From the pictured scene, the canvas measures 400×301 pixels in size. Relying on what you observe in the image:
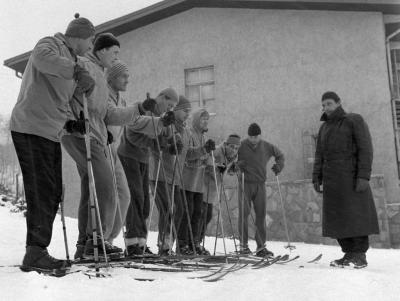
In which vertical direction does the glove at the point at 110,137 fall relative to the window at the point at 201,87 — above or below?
below

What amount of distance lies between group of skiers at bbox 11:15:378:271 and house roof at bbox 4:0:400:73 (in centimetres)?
538

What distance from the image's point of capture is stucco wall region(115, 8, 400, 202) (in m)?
9.97

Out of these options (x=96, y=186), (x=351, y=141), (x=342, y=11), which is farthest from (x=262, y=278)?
(x=342, y=11)

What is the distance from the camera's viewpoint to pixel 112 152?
4.10 metres

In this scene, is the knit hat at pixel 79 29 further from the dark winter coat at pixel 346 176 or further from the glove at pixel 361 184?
the glove at pixel 361 184

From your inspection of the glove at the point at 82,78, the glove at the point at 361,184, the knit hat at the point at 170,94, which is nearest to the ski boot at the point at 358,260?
the glove at the point at 361,184

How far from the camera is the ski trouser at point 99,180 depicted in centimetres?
361

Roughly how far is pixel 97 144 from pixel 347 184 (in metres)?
2.47

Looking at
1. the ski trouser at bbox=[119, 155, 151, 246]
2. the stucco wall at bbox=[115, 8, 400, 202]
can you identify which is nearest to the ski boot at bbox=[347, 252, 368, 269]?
the ski trouser at bbox=[119, 155, 151, 246]

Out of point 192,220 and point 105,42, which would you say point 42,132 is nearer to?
point 105,42

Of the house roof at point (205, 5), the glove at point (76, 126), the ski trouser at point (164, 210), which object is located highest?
the house roof at point (205, 5)

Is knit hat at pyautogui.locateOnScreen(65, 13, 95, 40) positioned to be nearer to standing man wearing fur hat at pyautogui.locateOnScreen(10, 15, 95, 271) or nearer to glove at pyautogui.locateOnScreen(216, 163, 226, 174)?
standing man wearing fur hat at pyautogui.locateOnScreen(10, 15, 95, 271)

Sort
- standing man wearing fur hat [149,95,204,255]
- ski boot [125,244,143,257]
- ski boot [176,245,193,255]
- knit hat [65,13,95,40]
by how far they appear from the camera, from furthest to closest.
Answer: ski boot [176,245,193,255], standing man wearing fur hat [149,95,204,255], ski boot [125,244,143,257], knit hat [65,13,95,40]

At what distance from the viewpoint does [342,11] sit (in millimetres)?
10312
